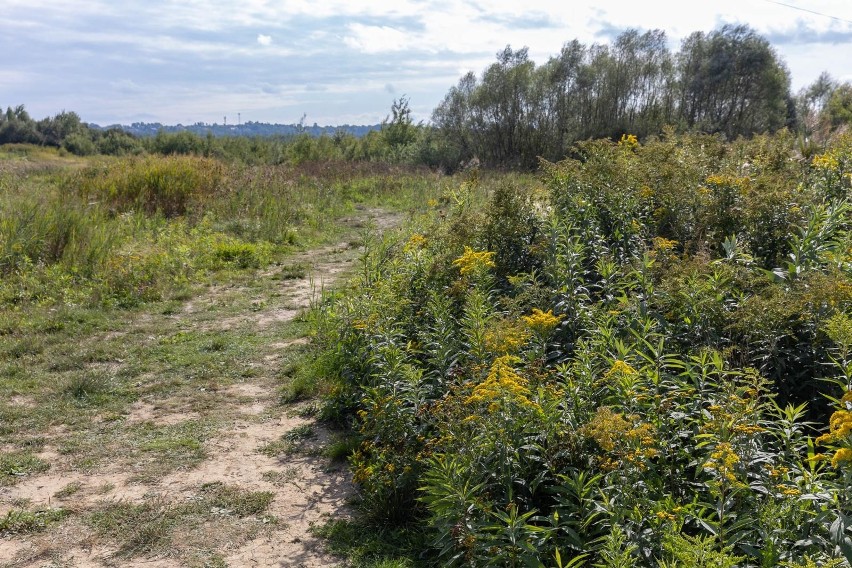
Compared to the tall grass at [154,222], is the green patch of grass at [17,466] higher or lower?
lower

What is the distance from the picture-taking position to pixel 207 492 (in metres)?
3.96

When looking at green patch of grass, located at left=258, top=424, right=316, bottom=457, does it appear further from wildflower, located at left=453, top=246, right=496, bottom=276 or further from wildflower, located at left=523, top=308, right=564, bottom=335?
wildflower, located at left=523, top=308, right=564, bottom=335

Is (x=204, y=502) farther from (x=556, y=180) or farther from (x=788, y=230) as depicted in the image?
(x=788, y=230)

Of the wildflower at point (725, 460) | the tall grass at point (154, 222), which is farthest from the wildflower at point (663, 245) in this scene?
the tall grass at point (154, 222)

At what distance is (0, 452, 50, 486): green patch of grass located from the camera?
406 centimetres

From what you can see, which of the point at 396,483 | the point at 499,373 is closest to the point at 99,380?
the point at 396,483

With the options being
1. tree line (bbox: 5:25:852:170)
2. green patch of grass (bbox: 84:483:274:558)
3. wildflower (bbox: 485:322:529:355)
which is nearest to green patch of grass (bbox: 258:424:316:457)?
green patch of grass (bbox: 84:483:274:558)

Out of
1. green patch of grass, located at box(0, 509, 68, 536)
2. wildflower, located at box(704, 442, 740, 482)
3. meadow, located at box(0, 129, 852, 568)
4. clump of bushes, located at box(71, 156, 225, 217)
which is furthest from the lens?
clump of bushes, located at box(71, 156, 225, 217)

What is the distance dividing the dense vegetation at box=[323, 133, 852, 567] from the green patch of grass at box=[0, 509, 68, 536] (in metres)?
1.71

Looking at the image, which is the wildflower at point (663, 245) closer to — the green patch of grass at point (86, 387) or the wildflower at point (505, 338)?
the wildflower at point (505, 338)

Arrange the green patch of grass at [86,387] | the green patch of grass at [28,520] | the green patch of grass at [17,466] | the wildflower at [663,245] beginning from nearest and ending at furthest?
the green patch of grass at [28,520] → the green patch of grass at [17,466] → the wildflower at [663,245] → the green patch of grass at [86,387]

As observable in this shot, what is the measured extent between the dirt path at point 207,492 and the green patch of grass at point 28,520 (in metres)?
0.06

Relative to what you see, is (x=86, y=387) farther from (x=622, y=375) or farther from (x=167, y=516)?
(x=622, y=375)

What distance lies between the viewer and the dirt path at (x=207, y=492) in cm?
337
